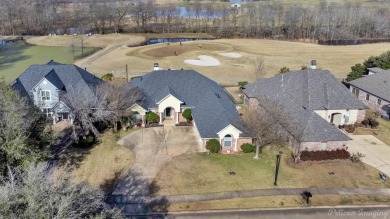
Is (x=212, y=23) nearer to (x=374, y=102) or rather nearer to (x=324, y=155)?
(x=374, y=102)

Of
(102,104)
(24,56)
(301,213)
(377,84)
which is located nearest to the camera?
(301,213)

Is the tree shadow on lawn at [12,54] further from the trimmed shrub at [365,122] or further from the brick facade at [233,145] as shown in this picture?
the trimmed shrub at [365,122]

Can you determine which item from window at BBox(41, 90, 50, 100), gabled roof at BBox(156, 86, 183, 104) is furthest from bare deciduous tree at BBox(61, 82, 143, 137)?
window at BBox(41, 90, 50, 100)

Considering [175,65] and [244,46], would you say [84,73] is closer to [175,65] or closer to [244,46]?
[175,65]

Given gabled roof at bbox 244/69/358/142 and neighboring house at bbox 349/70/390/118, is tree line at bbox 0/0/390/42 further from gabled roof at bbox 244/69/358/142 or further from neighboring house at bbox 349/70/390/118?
gabled roof at bbox 244/69/358/142

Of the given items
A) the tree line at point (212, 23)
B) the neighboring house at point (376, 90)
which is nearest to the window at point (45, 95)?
the neighboring house at point (376, 90)

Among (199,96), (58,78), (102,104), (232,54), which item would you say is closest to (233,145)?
(199,96)

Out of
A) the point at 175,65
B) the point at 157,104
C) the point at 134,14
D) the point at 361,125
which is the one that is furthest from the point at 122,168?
the point at 134,14
